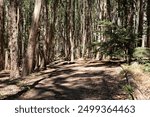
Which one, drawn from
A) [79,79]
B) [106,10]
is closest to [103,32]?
[79,79]

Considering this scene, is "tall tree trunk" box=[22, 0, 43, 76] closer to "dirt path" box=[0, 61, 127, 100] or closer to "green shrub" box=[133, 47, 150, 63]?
"dirt path" box=[0, 61, 127, 100]

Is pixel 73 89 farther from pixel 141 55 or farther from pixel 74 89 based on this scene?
pixel 141 55

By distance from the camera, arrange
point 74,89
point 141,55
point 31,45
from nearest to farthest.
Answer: point 74,89, point 141,55, point 31,45

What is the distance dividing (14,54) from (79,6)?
30263 mm

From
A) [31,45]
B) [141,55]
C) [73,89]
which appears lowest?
[73,89]

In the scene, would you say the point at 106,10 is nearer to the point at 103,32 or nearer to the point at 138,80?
the point at 103,32

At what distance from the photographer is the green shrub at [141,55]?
16453 mm

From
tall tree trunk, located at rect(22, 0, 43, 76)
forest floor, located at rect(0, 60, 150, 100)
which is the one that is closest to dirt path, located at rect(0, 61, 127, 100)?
forest floor, located at rect(0, 60, 150, 100)

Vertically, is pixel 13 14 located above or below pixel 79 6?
below

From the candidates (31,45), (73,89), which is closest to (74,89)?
(73,89)

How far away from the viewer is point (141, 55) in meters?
16.5

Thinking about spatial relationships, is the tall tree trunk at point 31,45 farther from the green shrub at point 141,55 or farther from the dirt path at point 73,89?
the green shrub at point 141,55

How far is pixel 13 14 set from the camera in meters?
17.9

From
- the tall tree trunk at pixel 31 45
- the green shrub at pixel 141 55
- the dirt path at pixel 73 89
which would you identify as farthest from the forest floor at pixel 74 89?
the tall tree trunk at pixel 31 45
